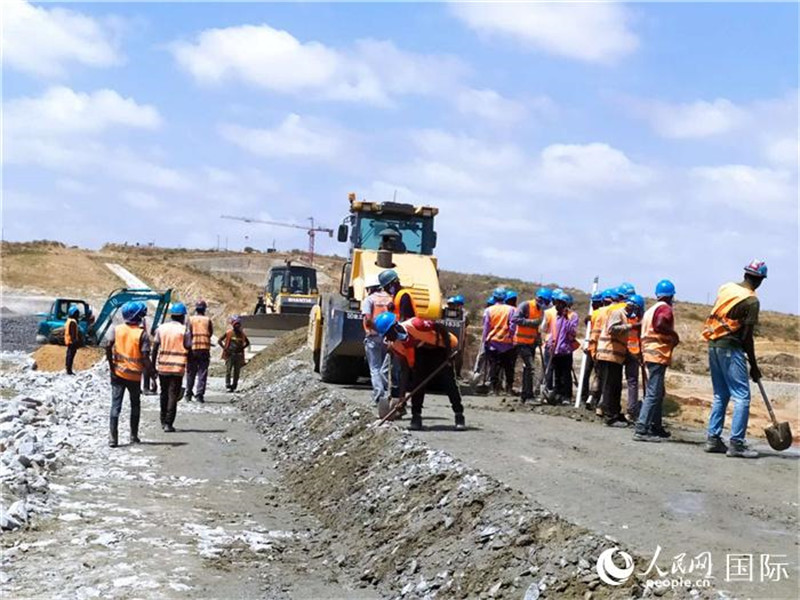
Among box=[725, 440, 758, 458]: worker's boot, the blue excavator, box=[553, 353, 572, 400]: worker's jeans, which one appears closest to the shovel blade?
box=[725, 440, 758, 458]: worker's boot

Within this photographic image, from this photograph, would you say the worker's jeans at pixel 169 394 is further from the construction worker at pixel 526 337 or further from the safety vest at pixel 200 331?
the construction worker at pixel 526 337

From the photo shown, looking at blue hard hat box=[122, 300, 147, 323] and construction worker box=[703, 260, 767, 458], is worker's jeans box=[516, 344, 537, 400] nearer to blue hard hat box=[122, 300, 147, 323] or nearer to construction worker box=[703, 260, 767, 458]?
construction worker box=[703, 260, 767, 458]

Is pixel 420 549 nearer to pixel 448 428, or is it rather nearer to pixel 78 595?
pixel 78 595

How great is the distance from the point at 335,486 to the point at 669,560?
16.6 feet

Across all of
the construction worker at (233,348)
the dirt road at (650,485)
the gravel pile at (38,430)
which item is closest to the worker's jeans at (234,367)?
the construction worker at (233,348)

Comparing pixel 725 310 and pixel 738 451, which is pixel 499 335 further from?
pixel 725 310

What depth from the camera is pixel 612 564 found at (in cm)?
566

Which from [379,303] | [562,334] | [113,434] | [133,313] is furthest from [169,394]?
[562,334]

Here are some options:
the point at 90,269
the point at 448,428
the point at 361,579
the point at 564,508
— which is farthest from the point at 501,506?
the point at 90,269

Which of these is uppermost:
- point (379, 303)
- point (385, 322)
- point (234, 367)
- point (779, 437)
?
point (379, 303)

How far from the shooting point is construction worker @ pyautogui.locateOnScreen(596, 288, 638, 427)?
12.5 m

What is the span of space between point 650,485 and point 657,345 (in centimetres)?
293

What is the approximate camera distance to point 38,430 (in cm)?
1312

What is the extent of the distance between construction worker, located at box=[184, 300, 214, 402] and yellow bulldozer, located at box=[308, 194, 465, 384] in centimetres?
208
